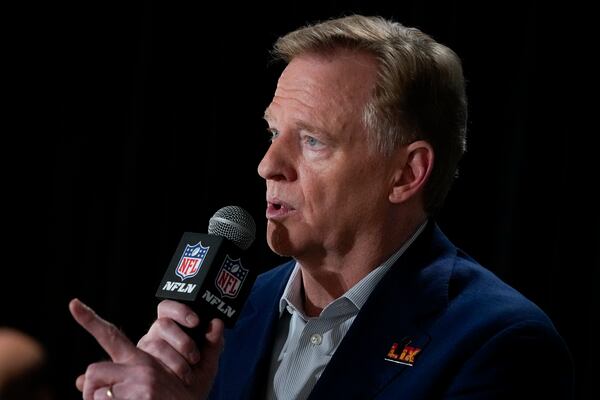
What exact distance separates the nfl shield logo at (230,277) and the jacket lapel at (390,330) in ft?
1.09

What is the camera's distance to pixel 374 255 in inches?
82.6

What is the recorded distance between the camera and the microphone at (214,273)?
168 centimetres

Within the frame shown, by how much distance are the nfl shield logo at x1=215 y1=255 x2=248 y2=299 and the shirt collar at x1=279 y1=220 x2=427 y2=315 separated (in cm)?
37

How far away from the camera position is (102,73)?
12.1 feet

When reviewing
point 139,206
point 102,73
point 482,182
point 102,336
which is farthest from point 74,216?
point 102,336

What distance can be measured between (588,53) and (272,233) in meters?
1.53

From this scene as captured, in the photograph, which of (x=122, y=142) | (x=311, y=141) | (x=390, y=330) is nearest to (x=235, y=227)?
(x=311, y=141)

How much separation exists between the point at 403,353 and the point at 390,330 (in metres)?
0.07

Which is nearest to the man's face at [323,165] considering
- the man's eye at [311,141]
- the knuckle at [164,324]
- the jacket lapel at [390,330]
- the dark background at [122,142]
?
the man's eye at [311,141]

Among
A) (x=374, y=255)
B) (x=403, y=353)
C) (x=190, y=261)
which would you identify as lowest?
(x=403, y=353)

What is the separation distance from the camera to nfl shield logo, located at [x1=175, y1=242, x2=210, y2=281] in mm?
1699

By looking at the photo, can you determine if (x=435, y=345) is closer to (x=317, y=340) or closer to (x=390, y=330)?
A: (x=390, y=330)

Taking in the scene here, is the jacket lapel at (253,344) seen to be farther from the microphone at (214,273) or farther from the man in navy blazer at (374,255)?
the microphone at (214,273)

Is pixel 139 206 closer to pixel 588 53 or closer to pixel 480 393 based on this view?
pixel 588 53
